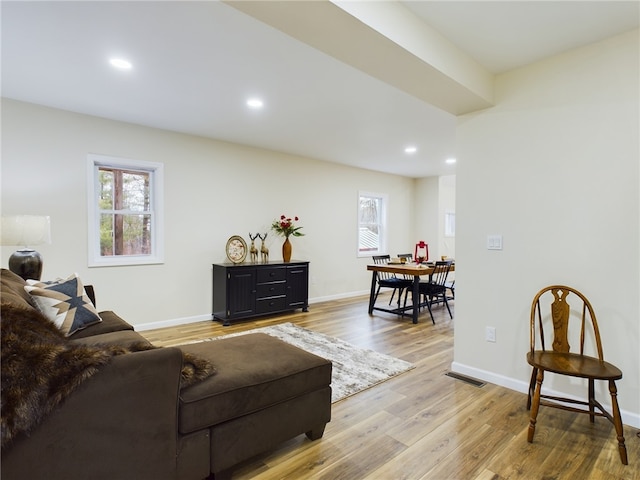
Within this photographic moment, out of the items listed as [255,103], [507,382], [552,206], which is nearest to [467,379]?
[507,382]

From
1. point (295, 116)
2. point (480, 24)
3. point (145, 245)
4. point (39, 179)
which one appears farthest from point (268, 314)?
point (480, 24)

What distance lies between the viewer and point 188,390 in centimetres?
152

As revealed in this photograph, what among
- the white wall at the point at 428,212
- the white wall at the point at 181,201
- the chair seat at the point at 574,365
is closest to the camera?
the chair seat at the point at 574,365

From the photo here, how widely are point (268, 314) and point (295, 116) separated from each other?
2776mm

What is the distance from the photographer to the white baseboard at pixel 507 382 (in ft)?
7.22

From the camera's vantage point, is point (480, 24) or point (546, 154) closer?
point (480, 24)

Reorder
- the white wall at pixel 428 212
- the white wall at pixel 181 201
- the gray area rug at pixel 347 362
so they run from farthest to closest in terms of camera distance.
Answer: the white wall at pixel 428 212
the white wall at pixel 181 201
the gray area rug at pixel 347 362

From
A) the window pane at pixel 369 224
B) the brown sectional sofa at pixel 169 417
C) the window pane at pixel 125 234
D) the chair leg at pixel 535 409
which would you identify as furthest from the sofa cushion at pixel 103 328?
the window pane at pixel 369 224

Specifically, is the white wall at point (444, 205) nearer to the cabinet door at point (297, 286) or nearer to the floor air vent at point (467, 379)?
the cabinet door at point (297, 286)

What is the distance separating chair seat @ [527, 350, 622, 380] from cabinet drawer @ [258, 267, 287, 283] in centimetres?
344

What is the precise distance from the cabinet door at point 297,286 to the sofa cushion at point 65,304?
9.50ft

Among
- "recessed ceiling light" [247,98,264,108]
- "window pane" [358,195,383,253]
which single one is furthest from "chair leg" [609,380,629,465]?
"window pane" [358,195,383,253]

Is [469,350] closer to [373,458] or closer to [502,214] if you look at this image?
[502,214]

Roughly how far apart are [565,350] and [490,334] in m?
0.58
